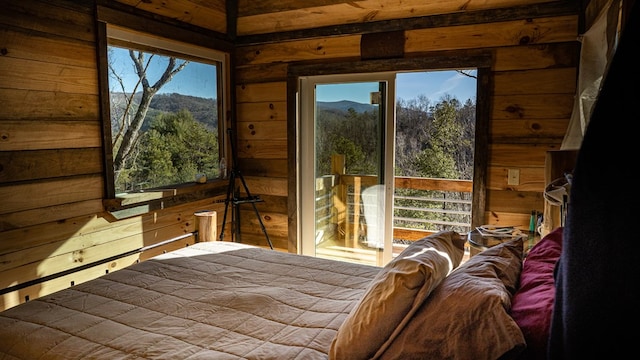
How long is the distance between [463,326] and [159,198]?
279 cm

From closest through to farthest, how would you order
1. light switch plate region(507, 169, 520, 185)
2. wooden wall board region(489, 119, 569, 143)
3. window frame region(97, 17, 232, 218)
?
1. window frame region(97, 17, 232, 218)
2. wooden wall board region(489, 119, 569, 143)
3. light switch plate region(507, 169, 520, 185)

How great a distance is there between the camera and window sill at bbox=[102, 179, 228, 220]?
299cm

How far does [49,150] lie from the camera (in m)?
2.62

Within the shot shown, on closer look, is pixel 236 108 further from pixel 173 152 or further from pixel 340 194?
pixel 340 194

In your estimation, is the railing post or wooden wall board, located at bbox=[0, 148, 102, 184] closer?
wooden wall board, located at bbox=[0, 148, 102, 184]

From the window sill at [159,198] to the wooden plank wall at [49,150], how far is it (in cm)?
9

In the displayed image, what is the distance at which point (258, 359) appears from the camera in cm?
136

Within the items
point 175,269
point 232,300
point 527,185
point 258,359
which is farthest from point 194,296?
point 527,185

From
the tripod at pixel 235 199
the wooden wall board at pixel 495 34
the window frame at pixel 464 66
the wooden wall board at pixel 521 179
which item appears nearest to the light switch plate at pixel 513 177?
the wooden wall board at pixel 521 179

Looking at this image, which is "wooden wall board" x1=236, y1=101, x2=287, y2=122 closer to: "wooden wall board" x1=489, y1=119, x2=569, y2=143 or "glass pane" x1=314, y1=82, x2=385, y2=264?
"glass pane" x1=314, y1=82, x2=385, y2=264

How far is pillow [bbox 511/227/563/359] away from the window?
2.69 metres

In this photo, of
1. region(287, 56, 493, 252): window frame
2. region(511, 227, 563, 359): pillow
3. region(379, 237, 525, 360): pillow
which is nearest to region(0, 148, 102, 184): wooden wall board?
region(287, 56, 493, 252): window frame

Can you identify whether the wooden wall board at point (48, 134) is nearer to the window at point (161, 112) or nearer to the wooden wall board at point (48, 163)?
the wooden wall board at point (48, 163)

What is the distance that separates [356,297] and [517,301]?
792mm
